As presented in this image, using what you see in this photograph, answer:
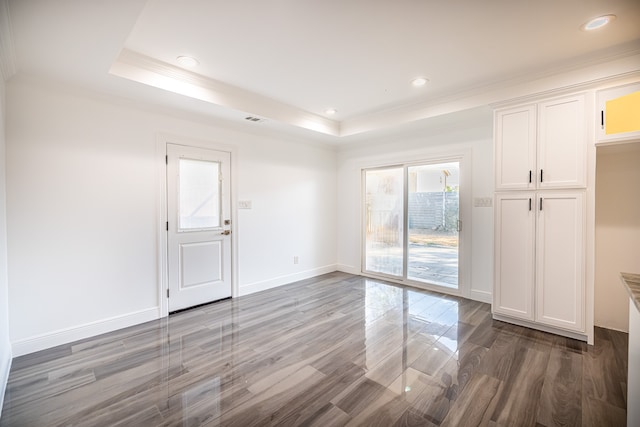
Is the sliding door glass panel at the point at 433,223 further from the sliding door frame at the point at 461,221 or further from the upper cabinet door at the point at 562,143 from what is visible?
the upper cabinet door at the point at 562,143

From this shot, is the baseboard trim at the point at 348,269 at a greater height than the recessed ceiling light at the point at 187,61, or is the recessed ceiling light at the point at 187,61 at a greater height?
the recessed ceiling light at the point at 187,61

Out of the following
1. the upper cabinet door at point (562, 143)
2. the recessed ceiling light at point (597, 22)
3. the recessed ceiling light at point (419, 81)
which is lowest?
the upper cabinet door at point (562, 143)

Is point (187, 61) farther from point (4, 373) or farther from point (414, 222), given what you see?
point (414, 222)

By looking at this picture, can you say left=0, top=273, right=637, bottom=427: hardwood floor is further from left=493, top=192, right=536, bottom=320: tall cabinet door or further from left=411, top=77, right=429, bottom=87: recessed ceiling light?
left=411, top=77, right=429, bottom=87: recessed ceiling light

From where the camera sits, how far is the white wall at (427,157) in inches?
154

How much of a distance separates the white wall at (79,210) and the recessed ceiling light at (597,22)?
12.7 ft

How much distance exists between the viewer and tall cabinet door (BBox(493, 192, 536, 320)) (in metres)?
3.03

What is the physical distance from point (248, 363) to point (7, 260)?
89.7 inches

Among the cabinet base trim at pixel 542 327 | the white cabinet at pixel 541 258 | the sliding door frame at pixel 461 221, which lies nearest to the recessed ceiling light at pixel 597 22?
the white cabinet at pixel 541 258

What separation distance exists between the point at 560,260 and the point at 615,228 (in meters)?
0.79

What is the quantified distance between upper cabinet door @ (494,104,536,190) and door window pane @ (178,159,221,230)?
3.53 meters

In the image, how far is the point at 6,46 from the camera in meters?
2.06

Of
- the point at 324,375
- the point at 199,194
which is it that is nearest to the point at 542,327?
the point at 324,375

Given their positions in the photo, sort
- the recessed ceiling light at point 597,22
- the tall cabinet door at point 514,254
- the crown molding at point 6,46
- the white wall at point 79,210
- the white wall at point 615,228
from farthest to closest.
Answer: the tall cabinet door at point 514,254, the white wall at point 615,228, the white wall at point 79,210, the recessed ceiling light at point 597,22, the crown molding at point 6,46
